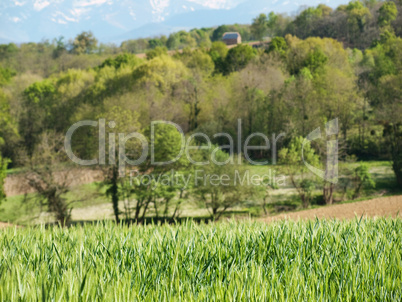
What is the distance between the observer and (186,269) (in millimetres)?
5125

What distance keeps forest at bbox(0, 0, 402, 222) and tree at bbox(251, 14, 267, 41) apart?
134ft

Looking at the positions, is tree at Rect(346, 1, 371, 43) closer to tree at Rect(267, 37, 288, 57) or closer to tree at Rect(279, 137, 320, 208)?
tree at Rect(267, 37, 288, 57)

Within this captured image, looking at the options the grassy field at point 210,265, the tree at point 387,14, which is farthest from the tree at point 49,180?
the tree at point 387,14

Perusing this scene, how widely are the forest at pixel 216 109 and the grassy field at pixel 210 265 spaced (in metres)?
21.5

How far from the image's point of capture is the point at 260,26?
109688 mm

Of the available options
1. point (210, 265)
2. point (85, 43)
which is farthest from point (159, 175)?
point (85, 43)

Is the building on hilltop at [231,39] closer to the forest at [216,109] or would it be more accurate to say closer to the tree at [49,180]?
the forest at [216,109]

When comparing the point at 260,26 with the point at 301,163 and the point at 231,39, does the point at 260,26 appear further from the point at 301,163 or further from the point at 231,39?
the point at 301,163

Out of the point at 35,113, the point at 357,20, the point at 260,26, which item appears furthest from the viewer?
the point at 260,26

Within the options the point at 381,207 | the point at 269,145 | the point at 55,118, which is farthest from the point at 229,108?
the point at 381,207

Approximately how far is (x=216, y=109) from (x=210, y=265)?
45.2 m

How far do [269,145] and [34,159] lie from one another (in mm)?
27017

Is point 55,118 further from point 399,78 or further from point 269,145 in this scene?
point 399,78

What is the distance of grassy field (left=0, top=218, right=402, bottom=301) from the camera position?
405 cm
